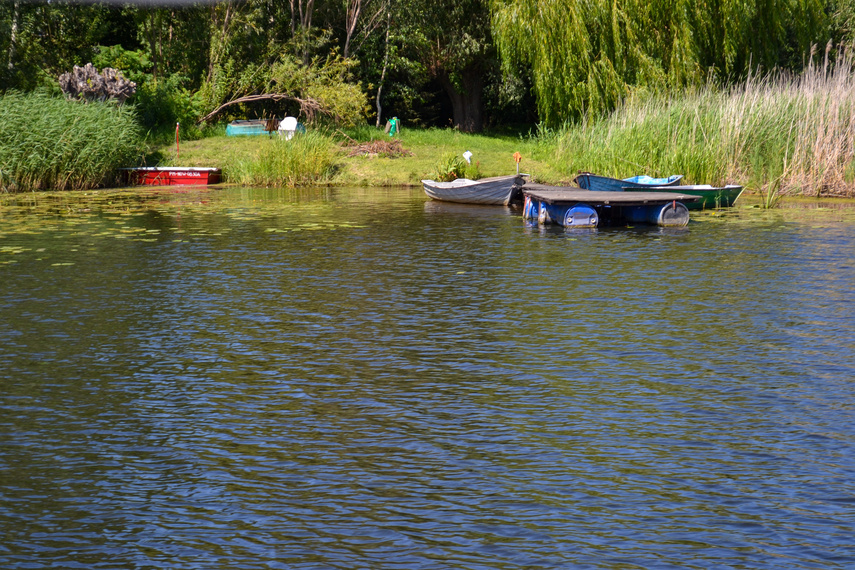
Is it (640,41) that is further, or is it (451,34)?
(451,34)

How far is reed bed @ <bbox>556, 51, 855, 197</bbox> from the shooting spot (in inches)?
1046

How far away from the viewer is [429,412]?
850cm

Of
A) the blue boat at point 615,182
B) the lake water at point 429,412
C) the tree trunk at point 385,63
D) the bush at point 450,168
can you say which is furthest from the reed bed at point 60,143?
the blue boat at point 615,182

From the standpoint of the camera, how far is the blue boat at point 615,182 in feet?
82.8

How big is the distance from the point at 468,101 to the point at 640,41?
1464 centimetres

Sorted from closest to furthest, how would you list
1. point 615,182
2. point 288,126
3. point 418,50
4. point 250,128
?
point 615,182, point 288,126, point 250,128, point 418,50

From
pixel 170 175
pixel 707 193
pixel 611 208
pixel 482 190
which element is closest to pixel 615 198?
pixel 611 208

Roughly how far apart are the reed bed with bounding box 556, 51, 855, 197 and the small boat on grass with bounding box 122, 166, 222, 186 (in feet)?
48.2

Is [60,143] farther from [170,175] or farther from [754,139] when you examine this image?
[754,139]

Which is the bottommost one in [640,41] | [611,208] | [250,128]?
[611,208]

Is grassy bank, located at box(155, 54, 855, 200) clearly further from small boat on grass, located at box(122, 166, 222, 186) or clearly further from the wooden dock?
small boat on grass, located at box(122, 166, 222, 186)

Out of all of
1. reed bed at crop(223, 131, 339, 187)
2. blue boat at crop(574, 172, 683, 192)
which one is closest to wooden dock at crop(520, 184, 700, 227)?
blue boat at crop(574, 172, 683, 192)

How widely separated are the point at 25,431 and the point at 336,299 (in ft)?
20.6

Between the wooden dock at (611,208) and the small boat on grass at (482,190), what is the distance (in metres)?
4.11
